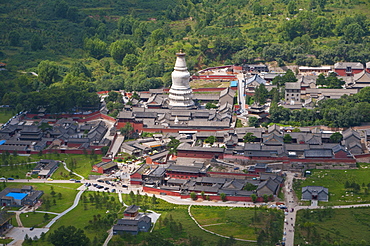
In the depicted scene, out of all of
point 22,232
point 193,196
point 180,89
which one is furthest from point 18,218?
point 180,89

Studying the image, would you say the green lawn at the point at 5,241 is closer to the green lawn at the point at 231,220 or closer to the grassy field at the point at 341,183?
the green lawn at the point at 231,220

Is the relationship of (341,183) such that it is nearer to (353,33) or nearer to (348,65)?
(348,65)

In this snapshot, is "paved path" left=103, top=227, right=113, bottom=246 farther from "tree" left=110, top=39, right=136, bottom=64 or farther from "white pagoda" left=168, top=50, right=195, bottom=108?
"tree" left=110, top=39, right=136, bottom=64

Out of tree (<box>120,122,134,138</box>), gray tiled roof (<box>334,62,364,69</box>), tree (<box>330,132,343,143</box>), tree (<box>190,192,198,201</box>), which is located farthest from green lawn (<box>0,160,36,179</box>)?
gray tiled roof (<box>334,62,364,69</box>)

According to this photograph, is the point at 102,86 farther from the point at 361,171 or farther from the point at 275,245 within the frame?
the point at 275,245

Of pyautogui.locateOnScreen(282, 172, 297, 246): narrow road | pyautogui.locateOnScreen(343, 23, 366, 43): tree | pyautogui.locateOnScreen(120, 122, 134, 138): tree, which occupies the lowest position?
pyautogui.locateOnScreen(282, 172, 297, 246): narrow road

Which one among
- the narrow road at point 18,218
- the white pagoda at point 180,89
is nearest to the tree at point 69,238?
the narrow road at point 18,218

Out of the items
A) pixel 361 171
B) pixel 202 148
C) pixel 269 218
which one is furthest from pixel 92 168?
pixel 361 171
